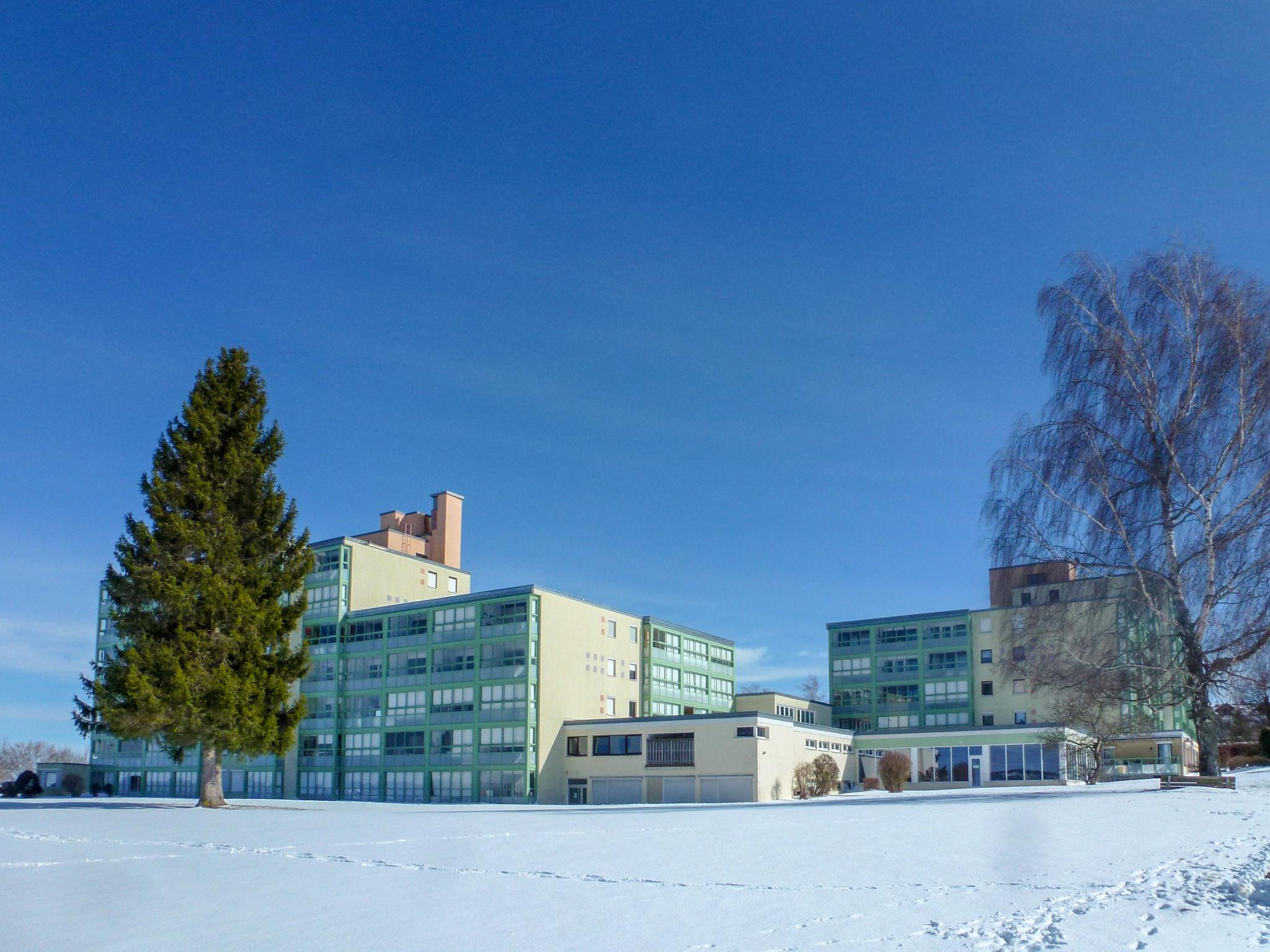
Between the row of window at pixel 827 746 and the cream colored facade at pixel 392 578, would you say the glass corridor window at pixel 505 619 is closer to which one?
the cream colored facade at pixel 392 578

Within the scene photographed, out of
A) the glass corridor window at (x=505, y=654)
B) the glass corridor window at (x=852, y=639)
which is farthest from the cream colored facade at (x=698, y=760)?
the glass corridor window at (x=852, y=639)

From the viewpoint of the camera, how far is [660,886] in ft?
43.4

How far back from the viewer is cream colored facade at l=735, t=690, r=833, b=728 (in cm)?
8300

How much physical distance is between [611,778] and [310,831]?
141 feet

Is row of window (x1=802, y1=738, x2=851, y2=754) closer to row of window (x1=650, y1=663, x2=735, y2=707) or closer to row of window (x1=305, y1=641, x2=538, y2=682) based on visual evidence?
row of window (x1=650, y1=663, x2=735, y2=707)

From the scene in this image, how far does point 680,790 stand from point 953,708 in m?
29.2

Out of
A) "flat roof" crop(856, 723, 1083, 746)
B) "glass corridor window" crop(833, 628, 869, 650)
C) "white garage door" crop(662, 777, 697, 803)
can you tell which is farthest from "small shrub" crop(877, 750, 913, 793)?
"glass corridor window" crop(833, 628, 869, 650)

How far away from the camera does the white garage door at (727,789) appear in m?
59.8

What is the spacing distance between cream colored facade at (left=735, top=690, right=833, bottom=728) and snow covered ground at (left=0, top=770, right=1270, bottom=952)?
2303 inches

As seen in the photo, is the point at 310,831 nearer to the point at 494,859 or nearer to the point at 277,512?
the point at 494,859

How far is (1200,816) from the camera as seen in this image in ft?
80.2

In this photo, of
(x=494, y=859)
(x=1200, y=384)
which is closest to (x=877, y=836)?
(x=494, y=859)

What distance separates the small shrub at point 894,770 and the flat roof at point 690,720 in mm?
4096

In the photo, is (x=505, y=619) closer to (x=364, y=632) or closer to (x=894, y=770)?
(x=364, y=632)
